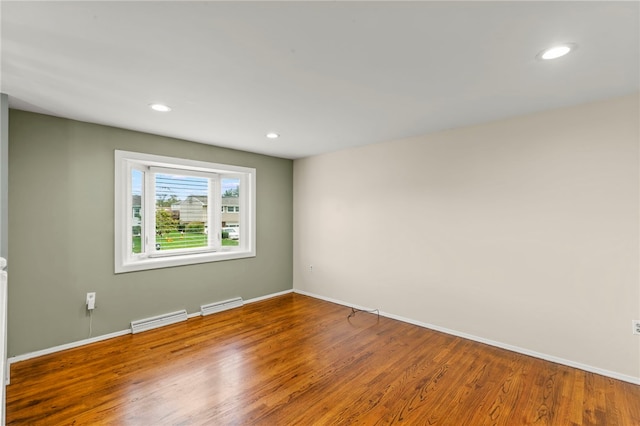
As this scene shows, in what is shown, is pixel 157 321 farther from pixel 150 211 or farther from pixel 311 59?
pixel 311 59

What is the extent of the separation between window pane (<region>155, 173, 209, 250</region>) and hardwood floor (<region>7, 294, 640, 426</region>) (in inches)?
46.6

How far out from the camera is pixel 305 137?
3533mm

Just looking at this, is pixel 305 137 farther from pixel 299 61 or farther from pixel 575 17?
pixel 575 17

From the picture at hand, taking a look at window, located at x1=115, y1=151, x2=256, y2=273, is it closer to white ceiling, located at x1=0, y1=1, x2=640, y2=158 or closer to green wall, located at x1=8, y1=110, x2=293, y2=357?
green wall, located at x1=8, y1=110, x2=293, y2=357

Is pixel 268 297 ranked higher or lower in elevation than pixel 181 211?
lower

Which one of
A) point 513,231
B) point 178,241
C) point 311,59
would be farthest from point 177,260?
point 513,231

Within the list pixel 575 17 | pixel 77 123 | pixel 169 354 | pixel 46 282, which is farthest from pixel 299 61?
pixel 46 282

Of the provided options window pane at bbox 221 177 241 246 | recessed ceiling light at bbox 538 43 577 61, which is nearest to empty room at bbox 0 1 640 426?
recessed ceiling light at bbox 538 43 577 61

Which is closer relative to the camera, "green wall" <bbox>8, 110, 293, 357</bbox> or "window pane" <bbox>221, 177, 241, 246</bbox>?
"green wall" <bbox>8, 110, 293, 357</bbox>

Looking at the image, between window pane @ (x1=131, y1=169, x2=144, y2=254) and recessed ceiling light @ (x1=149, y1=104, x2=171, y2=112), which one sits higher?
recessed ceiling light @ (x1=149, y1=104, x2=171, y2=112)

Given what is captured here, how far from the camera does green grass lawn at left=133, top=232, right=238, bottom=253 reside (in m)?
3.48

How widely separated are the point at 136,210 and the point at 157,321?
132 cm

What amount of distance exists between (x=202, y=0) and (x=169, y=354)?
9.27 feet

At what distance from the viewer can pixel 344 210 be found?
4.29m
